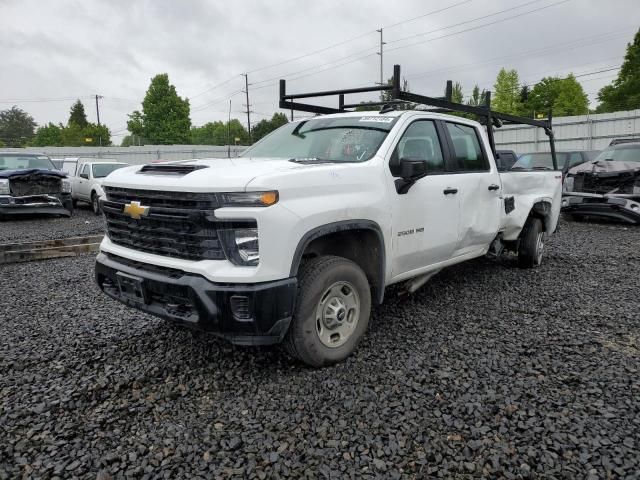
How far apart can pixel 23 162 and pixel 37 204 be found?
2.29 metres

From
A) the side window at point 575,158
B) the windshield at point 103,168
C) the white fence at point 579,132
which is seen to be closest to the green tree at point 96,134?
the windshield at point 103,168

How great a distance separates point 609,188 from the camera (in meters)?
10.1

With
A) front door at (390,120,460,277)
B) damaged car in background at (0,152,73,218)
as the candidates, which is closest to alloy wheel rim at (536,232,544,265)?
front door at (390,120,460,277)

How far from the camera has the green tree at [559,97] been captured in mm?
63500

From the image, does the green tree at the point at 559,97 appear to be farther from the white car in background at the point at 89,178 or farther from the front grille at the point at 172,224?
the front grille at the point at 172,224

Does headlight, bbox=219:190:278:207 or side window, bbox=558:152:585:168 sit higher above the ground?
side window, bbox=558:152:585:168

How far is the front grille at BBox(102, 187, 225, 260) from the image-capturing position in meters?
2.92

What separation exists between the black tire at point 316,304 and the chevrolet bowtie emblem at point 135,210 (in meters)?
1.09

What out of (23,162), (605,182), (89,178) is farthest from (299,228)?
(89,178)

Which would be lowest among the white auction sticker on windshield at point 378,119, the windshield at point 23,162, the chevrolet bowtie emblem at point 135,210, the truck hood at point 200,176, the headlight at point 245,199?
the chevrolet bowtie emblem at point 135,210

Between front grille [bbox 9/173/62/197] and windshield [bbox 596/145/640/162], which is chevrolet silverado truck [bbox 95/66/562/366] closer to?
windshield [bbox 596/145/640/162]

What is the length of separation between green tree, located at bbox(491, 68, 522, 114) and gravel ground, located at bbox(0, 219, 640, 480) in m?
64.4

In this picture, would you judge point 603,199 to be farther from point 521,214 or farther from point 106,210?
point 106,210

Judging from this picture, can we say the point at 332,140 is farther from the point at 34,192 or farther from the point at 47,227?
the point at 34,192
